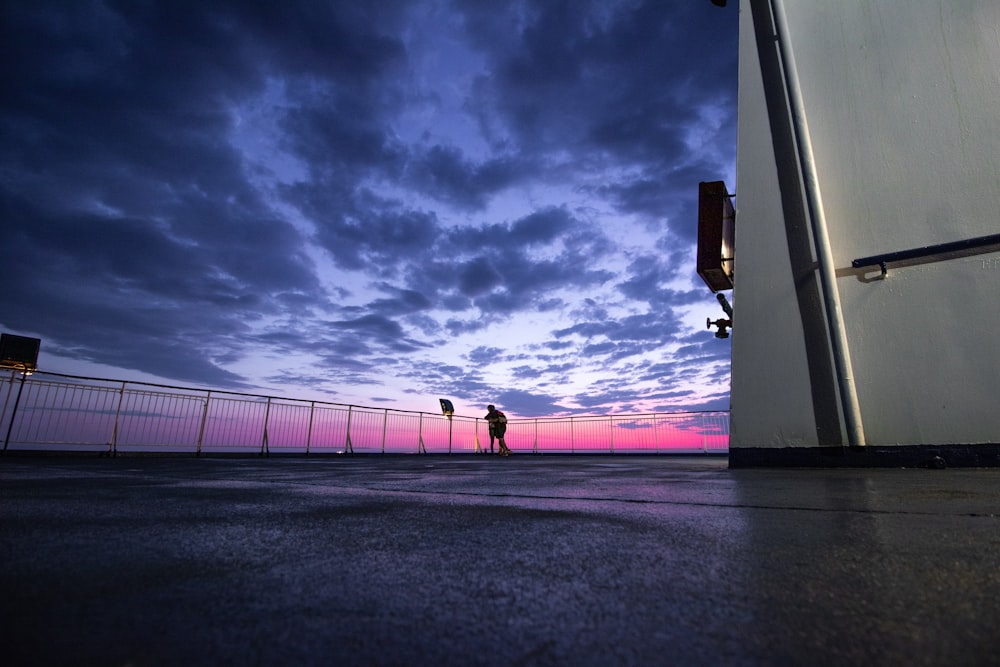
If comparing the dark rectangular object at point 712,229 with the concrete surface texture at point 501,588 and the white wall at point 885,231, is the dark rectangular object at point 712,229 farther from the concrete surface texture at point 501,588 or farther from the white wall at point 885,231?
the concrete surface texture at point 501,588

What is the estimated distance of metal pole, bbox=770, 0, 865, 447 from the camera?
4727 millimetres

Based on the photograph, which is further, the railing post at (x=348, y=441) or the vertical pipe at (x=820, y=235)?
the railing post at (x=348, y=441)

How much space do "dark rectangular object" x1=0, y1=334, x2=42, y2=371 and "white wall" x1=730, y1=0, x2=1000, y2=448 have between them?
13.6m

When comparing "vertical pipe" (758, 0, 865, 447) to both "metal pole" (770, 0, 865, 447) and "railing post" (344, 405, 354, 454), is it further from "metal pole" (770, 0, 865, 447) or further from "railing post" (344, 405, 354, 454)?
"railing post" (344, 405, 354, 454)

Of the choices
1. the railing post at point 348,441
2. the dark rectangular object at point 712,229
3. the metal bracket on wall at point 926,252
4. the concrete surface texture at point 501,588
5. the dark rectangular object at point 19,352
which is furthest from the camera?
the railing post at point 348,441

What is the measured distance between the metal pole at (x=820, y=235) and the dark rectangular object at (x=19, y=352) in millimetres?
14382

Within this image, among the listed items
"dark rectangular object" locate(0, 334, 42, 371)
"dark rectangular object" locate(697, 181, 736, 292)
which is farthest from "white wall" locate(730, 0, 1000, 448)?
"dark rectangular object" locate(0, 334, 42, 371)

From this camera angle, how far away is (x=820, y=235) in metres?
5.14

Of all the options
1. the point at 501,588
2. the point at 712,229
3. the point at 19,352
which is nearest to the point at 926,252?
the point at 712,229

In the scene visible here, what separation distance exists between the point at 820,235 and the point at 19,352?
1465 cm

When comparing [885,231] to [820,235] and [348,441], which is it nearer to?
[820,235]

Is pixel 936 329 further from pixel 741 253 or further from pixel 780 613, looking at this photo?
pixel 780 613

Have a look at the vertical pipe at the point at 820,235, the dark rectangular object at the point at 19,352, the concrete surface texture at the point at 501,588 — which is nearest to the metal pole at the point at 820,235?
the vertical pipe at the point at 820,235

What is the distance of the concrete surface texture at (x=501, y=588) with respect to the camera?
0.63 meters
